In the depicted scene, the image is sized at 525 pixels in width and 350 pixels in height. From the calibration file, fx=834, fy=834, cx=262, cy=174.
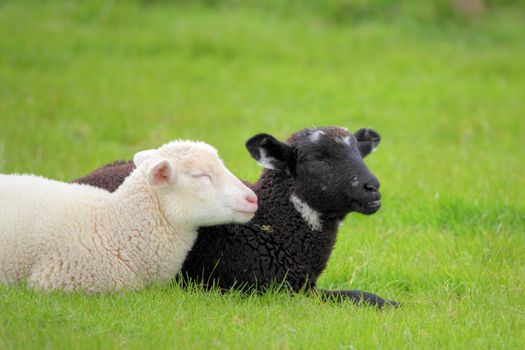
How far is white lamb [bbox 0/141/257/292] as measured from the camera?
18.8 feet

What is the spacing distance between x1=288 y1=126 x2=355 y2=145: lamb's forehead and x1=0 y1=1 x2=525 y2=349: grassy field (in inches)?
45.7

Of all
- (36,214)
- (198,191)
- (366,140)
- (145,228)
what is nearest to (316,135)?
(366,140)

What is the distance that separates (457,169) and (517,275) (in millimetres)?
3349

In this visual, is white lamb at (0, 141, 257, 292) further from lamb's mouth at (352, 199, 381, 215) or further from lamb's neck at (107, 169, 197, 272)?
A: lamb's mouth at (352, 199, 381, 215)

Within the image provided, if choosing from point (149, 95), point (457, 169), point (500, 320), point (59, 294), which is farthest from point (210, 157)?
point (149, 95)

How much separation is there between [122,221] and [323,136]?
1.62m

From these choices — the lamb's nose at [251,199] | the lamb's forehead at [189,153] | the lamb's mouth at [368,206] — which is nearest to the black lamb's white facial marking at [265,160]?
the lamb's forehead at [189,153]

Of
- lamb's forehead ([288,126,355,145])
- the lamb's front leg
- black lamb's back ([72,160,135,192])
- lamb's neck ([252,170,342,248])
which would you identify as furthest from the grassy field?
black lamb's back ([72,160,135,192])

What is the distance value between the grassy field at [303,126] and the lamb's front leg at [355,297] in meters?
0.18

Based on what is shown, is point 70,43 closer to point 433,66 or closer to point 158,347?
point 433,66

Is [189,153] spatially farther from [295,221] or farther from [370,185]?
[370,185]

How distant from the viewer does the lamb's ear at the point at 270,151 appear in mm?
6207

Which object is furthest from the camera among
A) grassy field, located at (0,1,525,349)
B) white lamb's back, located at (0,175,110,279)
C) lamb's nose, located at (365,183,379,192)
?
lamb's nose, located at (365,183,379,192)

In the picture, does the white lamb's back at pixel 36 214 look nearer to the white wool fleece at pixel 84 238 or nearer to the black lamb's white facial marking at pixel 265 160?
the white wool fleece at pixel 84 238
